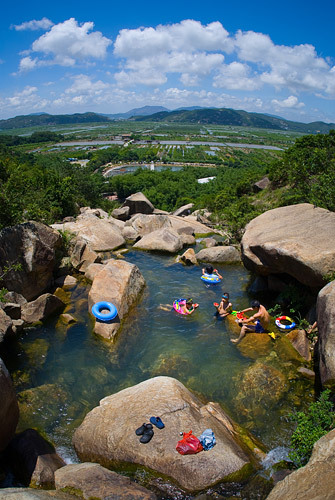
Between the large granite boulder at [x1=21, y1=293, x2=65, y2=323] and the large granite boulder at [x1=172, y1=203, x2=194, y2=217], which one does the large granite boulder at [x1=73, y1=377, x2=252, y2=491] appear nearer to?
the large granite boulder at [x1=21, y1=293, x2=65, y2=323]

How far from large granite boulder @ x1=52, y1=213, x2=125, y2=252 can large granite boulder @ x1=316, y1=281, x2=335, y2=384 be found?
16111 millimetres

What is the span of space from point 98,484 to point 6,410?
289cm

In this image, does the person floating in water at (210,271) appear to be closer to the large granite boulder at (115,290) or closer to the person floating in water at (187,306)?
the person floating in water at (187,306)

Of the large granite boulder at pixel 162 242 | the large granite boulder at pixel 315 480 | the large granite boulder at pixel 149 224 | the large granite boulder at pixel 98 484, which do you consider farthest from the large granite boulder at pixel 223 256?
the large granite boulder at pixel 98 484

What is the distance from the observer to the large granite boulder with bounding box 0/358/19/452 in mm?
7633

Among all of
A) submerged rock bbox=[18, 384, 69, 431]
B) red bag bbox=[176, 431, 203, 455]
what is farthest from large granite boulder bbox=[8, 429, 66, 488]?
red bag bbox=[176, 431, 203, 455]

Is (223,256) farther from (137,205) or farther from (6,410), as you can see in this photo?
(6,410)

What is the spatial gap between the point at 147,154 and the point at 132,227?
5285 inches

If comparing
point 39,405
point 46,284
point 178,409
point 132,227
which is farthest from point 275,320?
point 132,227

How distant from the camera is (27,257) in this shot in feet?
49.1

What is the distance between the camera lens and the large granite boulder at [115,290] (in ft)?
44.1

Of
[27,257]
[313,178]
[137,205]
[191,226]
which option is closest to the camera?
[27,257]

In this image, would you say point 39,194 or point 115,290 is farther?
point 39,194

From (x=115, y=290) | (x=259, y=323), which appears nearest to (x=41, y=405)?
(x=115, y=290)
